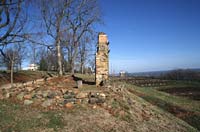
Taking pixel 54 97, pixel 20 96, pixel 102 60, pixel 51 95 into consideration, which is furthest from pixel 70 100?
pixel 102 60

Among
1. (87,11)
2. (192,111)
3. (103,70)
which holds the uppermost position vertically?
(87,11)

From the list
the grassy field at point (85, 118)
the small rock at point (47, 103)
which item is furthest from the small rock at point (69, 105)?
the small rock at point (47, 103)

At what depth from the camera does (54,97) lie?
30.5 ft

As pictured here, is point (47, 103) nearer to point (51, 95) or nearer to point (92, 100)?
point (51, 95)

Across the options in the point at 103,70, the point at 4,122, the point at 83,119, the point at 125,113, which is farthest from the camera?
the point at 103,70

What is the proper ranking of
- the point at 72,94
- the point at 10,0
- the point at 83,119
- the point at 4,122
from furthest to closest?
the point at 10,0, the point at 72,94, the point at 83,119, the point at 4,122

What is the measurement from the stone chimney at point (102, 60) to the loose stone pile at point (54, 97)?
2.75 metres

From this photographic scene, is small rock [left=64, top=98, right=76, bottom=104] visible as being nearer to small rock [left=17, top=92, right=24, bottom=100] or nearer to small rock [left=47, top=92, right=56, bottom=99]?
small rock [left=47, top=92, right=56, bottom=99]

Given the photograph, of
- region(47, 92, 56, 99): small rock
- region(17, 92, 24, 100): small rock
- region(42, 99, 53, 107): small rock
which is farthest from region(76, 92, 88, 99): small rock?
region(17, 92, 24, 100): small rock

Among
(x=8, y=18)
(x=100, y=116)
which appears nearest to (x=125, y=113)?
(x=100, y=116)

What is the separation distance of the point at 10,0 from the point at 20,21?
5.50 feet

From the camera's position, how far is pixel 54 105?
8797 millimetres

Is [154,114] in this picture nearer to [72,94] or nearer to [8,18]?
[72,94]

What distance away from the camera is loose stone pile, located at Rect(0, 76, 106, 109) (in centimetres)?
890
